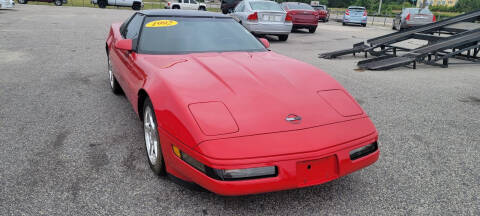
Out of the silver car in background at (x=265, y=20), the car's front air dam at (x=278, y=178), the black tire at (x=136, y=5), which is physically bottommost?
the car's front air dam at (x=278, y=178)

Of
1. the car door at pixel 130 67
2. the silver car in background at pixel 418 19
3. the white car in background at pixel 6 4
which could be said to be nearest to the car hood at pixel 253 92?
the car door at pixel 130 67

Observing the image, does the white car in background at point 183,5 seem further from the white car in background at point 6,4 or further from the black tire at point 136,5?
the white car in background at point 6,4

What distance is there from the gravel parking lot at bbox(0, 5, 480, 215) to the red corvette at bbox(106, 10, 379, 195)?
0.32 m

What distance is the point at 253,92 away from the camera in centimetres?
253

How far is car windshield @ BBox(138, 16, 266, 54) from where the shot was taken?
3465 millimetres

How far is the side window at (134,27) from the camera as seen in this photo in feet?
12.7

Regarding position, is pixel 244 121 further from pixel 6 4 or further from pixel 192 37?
pixel 6 4

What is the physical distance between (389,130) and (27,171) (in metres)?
3.64

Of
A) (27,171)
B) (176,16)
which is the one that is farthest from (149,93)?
(176,16)

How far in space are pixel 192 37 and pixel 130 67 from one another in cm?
70

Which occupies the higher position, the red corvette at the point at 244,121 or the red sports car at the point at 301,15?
the red sports car at the point at 301,15

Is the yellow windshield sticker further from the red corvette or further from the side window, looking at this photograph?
the red corvette

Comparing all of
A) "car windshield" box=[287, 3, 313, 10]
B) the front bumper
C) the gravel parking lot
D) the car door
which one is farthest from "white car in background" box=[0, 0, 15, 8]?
the front bumper

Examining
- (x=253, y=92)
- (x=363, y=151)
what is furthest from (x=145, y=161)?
(x=363, y=151)
